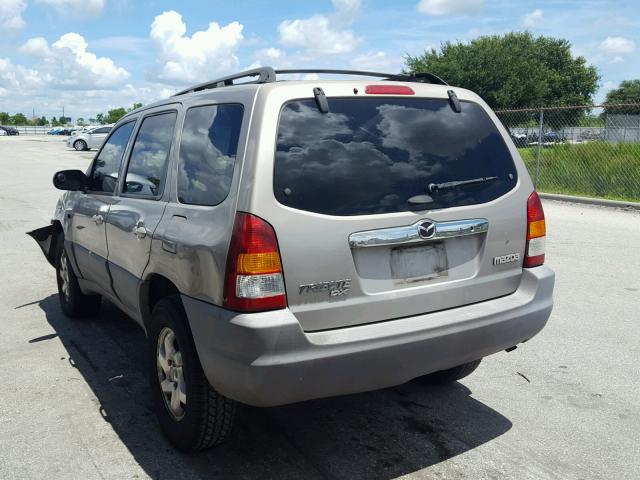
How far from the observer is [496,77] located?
48062 mm

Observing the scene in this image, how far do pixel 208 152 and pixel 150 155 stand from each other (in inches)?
34.7

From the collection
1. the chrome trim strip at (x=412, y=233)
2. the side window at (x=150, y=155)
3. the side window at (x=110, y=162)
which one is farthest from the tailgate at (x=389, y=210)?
the side window at (x=110, y=162)

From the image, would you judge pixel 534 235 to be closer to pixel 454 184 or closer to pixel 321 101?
pixel 454 184

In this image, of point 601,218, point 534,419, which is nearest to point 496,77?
point 601,218

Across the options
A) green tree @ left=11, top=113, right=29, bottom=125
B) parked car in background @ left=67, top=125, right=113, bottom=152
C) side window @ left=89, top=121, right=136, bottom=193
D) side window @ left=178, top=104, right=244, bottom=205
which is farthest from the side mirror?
green tree @ left=11, top=113, right=29, bottom=125

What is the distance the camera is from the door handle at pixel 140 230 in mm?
3604

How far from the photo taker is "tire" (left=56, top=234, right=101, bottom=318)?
5.49 metres

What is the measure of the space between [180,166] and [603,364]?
324cm

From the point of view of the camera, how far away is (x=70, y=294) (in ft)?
18.2

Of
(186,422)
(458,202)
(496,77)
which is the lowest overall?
(186,422)

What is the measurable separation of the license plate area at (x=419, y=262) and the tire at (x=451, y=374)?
3.83 ft

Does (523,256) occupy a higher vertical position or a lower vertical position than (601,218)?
higher

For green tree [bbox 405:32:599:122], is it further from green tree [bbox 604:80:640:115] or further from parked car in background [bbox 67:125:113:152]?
green tree [bbox 604:80:640:115]

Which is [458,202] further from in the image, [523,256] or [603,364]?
[603,364]
